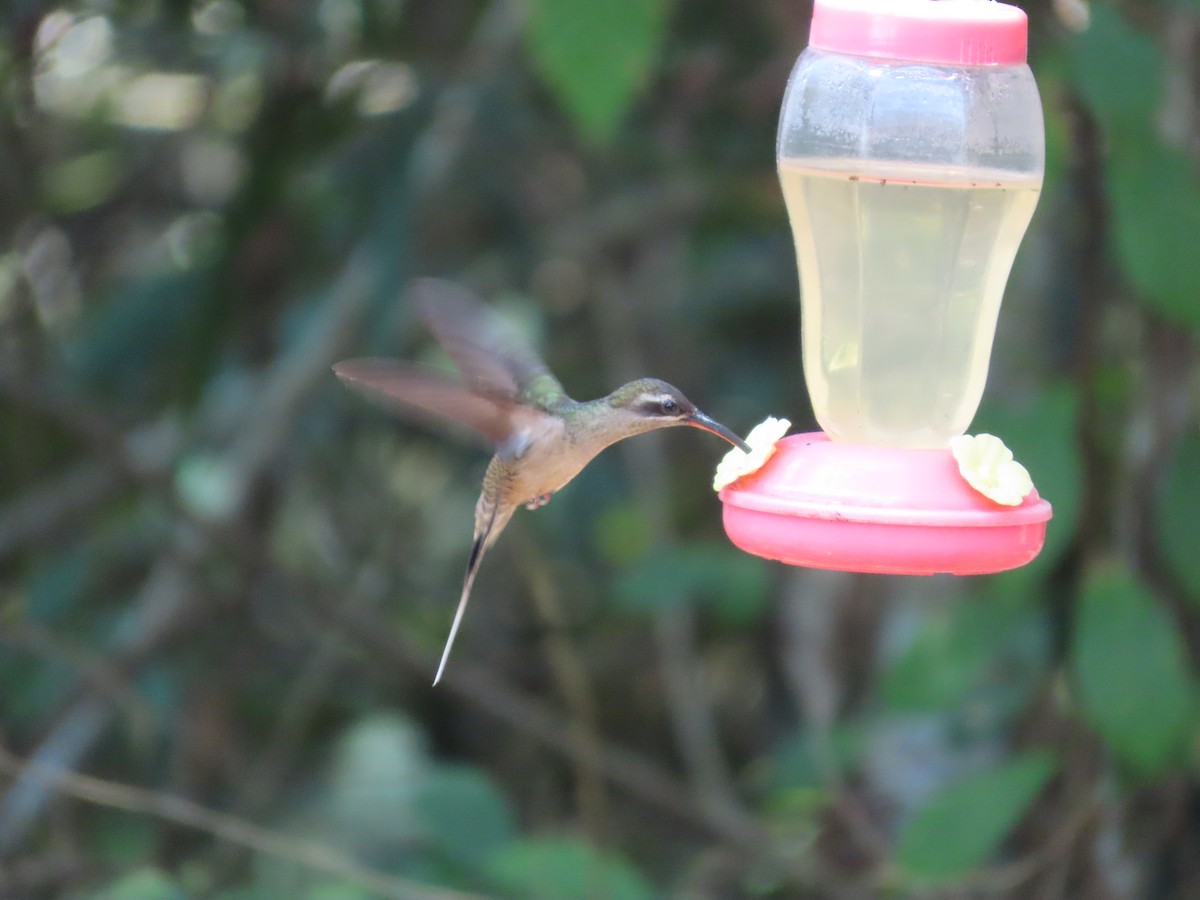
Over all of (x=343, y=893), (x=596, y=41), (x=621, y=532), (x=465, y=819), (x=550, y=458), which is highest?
(x=596, y=41)

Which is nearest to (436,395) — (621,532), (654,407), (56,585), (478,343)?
(478,343)

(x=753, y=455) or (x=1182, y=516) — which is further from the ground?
(x=753, y=455)

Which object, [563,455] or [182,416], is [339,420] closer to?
[182,416]

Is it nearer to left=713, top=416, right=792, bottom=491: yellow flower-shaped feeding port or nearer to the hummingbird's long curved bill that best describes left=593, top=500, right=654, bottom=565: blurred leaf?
the hummingbird's long curved bill

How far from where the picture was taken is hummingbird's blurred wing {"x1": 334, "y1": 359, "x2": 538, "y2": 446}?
2.68m

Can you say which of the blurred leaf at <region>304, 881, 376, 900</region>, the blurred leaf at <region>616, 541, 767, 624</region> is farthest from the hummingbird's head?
the blurred leaf at <region>616, 541, 767, 624</region>

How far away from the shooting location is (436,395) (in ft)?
9.48

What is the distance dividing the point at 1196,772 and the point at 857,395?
1912mm

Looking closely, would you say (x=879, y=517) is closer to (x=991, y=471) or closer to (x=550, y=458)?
(x=991, y=471)

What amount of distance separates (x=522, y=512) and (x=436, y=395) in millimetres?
2040

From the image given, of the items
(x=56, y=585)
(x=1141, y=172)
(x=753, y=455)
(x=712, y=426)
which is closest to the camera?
(x=753, y=455)

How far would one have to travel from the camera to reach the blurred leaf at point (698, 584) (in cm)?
495

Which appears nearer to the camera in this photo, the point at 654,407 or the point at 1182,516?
the point at 654,407

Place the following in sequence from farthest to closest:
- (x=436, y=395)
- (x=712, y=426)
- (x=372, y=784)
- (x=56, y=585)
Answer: (x=372, y=784) < (x=56, y=585) < (x=712, y=426) < (x=436, y=395)
